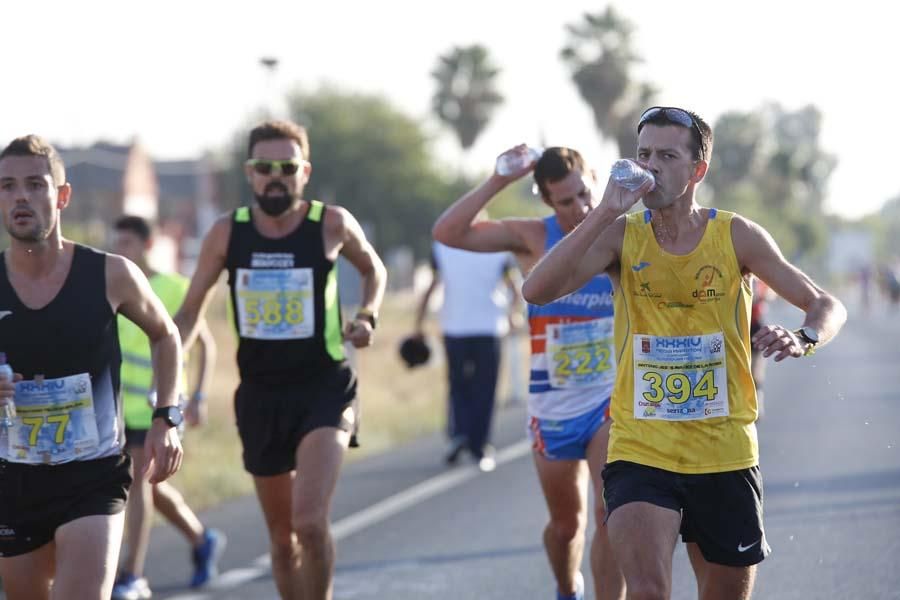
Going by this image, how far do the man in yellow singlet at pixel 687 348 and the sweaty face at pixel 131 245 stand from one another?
15.2 ft

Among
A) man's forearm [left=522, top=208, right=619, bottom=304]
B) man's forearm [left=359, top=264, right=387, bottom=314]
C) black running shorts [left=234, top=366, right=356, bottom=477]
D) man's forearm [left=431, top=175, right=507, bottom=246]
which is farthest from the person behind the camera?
man's forearm [left=359, top=264, right=387, bottom=314]

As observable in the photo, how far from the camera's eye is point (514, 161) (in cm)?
690

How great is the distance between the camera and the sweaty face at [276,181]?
734 centimetres

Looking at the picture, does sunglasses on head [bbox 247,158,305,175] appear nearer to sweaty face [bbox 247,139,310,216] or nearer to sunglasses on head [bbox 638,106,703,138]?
sweaty face [bbox 247,139,310,216]

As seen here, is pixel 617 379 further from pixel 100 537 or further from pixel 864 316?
pixel 864 316

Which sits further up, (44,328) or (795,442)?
(44,328)

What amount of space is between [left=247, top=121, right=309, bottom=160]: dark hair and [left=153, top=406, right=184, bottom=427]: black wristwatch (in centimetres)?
191

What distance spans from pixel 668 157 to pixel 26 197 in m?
2.16

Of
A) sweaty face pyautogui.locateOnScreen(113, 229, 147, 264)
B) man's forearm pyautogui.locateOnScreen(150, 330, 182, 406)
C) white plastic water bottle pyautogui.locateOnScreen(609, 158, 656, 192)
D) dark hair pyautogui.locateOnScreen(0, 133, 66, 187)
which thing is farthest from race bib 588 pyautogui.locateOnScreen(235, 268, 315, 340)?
white plastic water bottle pyautogui.locateOnScreen(609, 158, 656, 192)

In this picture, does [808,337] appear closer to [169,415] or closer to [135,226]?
[169,415]

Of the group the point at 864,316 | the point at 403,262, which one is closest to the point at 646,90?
the point at 864,316

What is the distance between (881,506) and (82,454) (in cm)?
649

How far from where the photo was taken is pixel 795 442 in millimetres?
14961

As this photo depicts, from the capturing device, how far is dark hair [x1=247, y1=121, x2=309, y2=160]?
7414 millimetres
